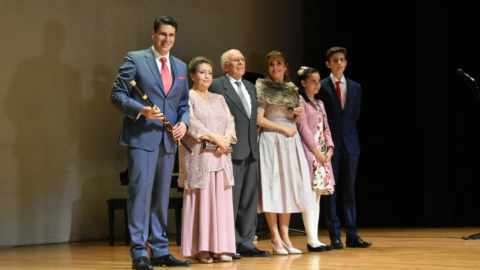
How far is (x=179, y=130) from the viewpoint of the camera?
3.72 metres


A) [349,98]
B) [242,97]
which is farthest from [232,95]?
[349,98]

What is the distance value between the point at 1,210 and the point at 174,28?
9.73 feet

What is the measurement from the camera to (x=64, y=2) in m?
6.34

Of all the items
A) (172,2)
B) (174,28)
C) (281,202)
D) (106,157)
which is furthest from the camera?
(172,2)

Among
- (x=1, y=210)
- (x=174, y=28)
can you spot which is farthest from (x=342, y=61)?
(x=1, y=210)

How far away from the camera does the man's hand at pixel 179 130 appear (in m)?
3.71

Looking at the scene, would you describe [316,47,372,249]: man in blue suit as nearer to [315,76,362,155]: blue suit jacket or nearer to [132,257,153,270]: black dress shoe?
[315,76,362,155]: blue suit jacket

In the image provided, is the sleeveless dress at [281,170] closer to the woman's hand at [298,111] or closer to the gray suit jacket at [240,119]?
the woman's hand at [298,111]

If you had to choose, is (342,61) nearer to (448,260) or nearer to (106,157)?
(448,260)

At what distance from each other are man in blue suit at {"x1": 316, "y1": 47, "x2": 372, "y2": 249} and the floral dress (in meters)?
0.23

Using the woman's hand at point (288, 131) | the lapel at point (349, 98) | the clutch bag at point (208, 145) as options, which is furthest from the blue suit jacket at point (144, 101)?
the lapel at point (349, 98)

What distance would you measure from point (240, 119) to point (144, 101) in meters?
0.86

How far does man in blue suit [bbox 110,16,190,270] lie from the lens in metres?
3.60

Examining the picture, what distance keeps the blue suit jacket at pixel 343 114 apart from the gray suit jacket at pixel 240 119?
0.92 meters
